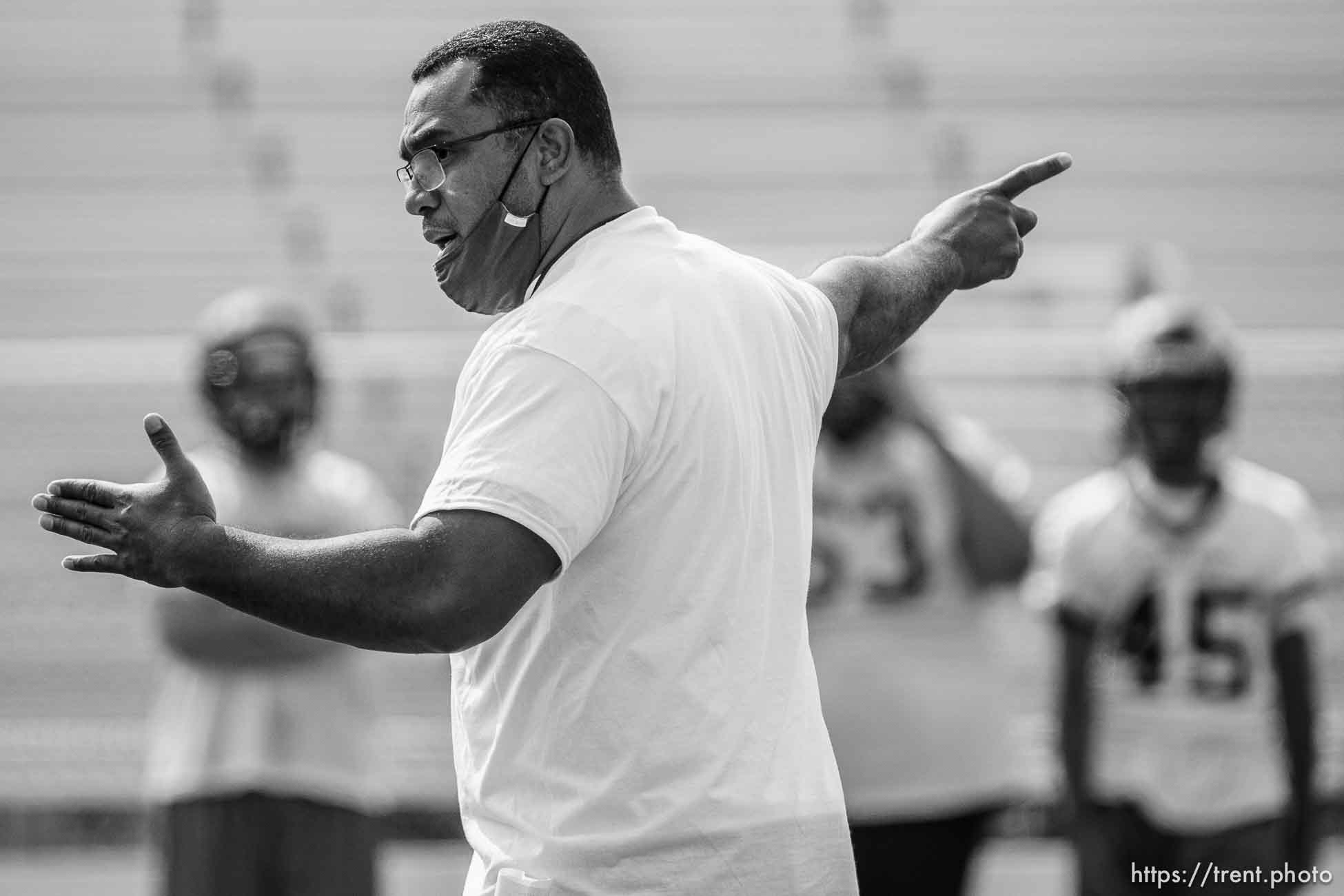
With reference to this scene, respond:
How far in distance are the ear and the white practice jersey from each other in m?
2.12

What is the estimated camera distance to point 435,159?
2023 millimetres

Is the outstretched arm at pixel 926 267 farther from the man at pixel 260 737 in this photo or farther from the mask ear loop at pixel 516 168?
the man at pixel 260 737

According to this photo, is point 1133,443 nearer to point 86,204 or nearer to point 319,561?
point 319,561

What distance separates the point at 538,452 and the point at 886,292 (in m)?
0.70

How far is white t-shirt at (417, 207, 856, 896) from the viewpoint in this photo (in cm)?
183

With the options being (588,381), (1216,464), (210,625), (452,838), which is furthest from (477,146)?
(452,838)

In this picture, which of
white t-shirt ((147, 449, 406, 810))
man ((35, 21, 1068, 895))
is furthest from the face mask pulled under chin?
white t-shirt ((147, 449, 406, 810))

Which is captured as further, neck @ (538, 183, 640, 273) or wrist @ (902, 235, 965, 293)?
wrist @ (902, 235, 965, 293)

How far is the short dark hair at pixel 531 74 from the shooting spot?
199cm

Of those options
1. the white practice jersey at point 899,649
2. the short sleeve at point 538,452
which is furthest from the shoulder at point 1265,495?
the short sleeve at point 538,452

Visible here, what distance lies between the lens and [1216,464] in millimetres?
4082

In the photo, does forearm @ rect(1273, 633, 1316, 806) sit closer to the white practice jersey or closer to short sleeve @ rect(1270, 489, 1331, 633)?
short sleeve @ rect(1270, 489, 1331, 633)

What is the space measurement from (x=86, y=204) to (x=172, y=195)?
400 millimetres

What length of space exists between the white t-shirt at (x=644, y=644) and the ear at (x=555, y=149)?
0.35 feet
